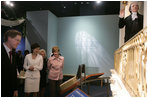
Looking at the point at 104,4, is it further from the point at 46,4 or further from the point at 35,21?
the point at 35,21

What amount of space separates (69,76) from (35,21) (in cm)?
150

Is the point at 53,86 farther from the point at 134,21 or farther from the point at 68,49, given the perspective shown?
the point at 134,21

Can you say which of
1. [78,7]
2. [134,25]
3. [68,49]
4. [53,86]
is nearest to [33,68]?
[53,86]

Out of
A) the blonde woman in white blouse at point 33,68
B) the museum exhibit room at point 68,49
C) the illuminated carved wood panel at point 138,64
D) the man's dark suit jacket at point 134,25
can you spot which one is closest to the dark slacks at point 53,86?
the museum exhibit room at point 68,49

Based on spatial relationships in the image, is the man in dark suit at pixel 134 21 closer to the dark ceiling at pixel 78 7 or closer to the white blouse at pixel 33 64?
the white blouse at pixel 33 64

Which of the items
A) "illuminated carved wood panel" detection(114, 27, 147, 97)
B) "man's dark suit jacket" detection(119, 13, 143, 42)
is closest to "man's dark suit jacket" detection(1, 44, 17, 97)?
"illuminated carved wood panel" detection(114, 27, 147, 97)

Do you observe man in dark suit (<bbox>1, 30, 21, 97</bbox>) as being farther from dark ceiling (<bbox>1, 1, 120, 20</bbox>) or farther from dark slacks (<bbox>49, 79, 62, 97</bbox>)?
dark ceiling (<bbox>1, 1, 120, 20</bbox>)

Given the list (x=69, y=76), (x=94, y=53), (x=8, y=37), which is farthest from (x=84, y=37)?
(x=8, y=37)

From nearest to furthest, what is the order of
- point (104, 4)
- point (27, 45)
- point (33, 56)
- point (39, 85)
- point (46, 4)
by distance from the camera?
point (33, 56) → point (27, 45) → point (39, 85) → point (46, 4) → point (104, 4)

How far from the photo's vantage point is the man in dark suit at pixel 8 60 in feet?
3.71

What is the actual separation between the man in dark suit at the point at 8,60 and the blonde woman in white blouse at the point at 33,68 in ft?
2.96

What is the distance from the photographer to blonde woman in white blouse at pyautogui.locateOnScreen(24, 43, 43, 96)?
2.16m

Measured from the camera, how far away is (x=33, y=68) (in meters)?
2.21

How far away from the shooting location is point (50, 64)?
2439 millimetres
